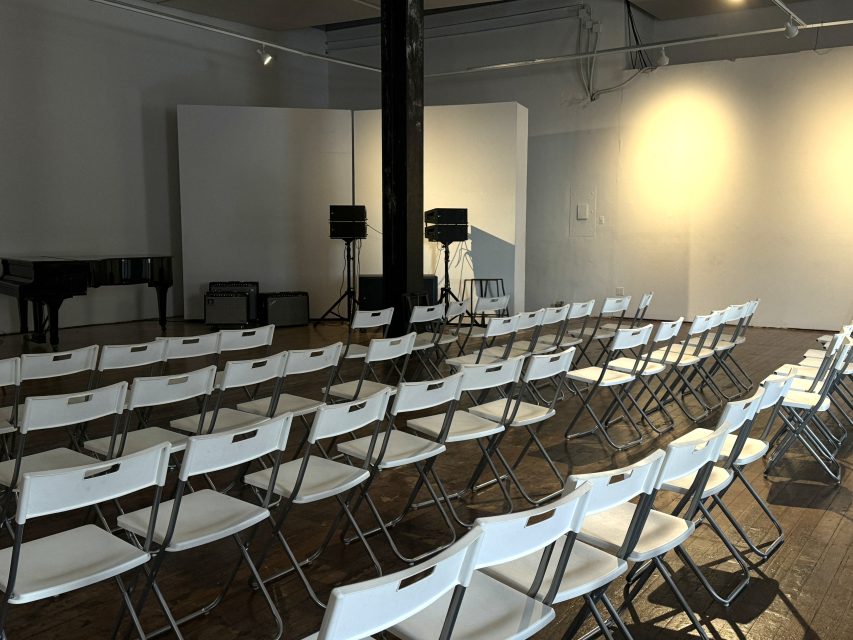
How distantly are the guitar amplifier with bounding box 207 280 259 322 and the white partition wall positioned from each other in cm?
64

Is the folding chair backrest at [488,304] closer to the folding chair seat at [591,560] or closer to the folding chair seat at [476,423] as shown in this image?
the folding chair seat at [476,423]

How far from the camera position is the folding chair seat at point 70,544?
2105 millimetres

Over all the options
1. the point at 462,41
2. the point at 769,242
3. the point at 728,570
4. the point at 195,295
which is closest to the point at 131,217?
the point at 195,295

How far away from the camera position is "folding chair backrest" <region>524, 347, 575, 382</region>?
3.96m

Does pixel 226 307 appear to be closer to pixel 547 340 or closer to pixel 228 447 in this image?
pixel 547 340

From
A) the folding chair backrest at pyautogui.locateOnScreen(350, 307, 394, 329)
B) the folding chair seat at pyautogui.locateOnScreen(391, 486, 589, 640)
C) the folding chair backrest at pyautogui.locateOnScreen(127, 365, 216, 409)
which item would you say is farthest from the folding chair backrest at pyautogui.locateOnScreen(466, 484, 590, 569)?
the folding chair backrest at pyautogui.locateOnScreen(350, 307, 394, 329)

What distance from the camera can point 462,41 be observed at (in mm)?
12469

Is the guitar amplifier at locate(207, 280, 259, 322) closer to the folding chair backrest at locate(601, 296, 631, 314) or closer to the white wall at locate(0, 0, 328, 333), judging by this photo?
the white wall at locate(0, 0, 328, 333)

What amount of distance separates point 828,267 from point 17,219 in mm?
10099

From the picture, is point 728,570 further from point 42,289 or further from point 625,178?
point 625,178

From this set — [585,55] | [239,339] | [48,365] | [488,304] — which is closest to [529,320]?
[488,304]

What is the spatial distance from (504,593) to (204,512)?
111cm

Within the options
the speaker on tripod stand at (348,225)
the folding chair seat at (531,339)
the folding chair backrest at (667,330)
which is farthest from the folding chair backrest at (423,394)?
the speaker on tripod stand at (348,225)

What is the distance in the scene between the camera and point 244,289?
10070 mm
